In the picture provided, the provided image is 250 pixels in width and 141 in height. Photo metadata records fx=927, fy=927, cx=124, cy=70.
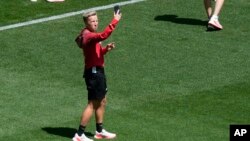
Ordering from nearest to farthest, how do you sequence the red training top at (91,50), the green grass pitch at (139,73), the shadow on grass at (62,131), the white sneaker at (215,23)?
the red training top at (91,50)
the shadow on grass at (62,131)
the green grass pitch at (139,73)
the white sneaker at (215,23)

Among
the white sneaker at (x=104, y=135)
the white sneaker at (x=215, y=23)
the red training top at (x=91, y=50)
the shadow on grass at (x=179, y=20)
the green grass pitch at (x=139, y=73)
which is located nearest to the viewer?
the red training top at (x=91, y=50)

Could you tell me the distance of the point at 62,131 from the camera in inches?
535

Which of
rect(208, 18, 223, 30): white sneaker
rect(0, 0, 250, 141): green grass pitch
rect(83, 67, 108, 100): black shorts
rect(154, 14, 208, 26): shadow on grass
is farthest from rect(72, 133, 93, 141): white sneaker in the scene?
rect(154, 14, 208, 26): shadow on grass

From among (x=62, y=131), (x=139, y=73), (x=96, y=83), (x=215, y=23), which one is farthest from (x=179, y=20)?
(x=96, y=83)

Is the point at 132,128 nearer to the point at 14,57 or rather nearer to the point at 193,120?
the point at 193,120

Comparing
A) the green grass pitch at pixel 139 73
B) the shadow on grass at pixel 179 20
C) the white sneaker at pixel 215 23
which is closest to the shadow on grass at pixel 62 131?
the green grass pitch at pixel 139 73

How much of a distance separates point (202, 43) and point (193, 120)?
4142 mm

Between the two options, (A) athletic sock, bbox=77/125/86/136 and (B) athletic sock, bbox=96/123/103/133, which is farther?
(B) athletic sock, bbox=96/123/103/133

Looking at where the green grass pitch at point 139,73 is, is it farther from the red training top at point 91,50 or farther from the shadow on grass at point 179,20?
the red training top at point 91,50

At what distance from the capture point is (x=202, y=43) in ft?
58.6

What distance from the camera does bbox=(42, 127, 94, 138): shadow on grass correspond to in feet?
44.2

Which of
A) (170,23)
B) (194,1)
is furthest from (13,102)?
(194,1)

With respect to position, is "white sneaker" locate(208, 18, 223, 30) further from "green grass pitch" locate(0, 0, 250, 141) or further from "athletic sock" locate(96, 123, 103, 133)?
"athletic sock" locate(96, 123, 103, 133)

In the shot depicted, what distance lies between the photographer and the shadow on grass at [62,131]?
1347cm
